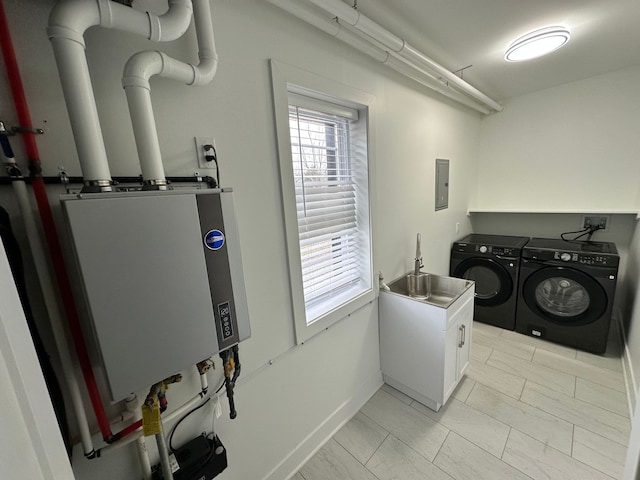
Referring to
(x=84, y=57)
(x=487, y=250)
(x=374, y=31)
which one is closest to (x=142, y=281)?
(x=84, y=57)

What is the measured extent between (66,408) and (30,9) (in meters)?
1.16

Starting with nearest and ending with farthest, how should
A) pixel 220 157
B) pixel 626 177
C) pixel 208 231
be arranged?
pixel 208 231 → pixel 220 157 → pixel 626 177

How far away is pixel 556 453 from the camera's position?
1.46m

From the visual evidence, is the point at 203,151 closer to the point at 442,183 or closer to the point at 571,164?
the point at 442,183

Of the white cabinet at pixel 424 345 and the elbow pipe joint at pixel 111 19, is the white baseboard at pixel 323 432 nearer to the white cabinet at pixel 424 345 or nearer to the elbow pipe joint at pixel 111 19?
the white cabinet at pixel 424 345

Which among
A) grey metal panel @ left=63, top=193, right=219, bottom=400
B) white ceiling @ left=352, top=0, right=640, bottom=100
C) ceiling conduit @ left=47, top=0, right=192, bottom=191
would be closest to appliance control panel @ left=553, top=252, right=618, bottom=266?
white ceiling @ left=352, top=0, right=640, bottom=100

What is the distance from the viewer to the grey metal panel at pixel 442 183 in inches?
95.9

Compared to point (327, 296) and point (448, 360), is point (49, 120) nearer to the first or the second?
point (327, 296)

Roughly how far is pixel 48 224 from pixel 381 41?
1.64 meters

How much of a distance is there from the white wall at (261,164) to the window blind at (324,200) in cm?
19

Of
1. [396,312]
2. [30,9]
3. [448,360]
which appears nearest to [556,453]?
[448,360]

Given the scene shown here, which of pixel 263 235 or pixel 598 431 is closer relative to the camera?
pixel 263 235

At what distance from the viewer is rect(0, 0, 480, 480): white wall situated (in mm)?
791

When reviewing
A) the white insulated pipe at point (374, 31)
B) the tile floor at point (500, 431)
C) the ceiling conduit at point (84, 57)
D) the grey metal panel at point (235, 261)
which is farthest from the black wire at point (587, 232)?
the ceiling conduit at point (84, 57)
